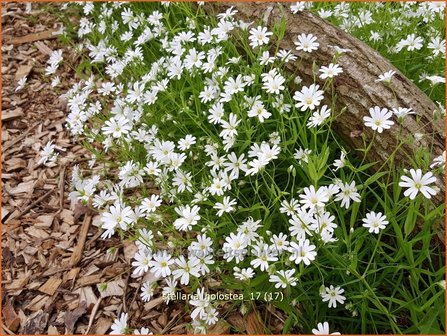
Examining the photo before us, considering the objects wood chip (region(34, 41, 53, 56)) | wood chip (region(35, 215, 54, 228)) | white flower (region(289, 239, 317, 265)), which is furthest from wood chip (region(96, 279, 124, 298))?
wood chip (region(34, 41, 53, 56))

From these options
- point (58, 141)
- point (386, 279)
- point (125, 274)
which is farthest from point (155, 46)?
point (386, 279)

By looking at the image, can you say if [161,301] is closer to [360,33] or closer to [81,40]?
[360,33]

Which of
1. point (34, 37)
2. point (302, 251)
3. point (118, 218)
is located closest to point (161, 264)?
point (118, 218)

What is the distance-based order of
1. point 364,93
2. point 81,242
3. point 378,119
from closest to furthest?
point 378,119, point 364,93, point 81,242

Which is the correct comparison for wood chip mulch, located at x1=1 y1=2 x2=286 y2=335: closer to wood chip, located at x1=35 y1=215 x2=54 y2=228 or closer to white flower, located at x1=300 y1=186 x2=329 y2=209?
wood chip, located at x1=35 y1=215 x2=54 y2=228

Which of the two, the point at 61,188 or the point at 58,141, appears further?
the point at 58,141

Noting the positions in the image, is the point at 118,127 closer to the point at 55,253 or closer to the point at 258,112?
the point at 258,112
